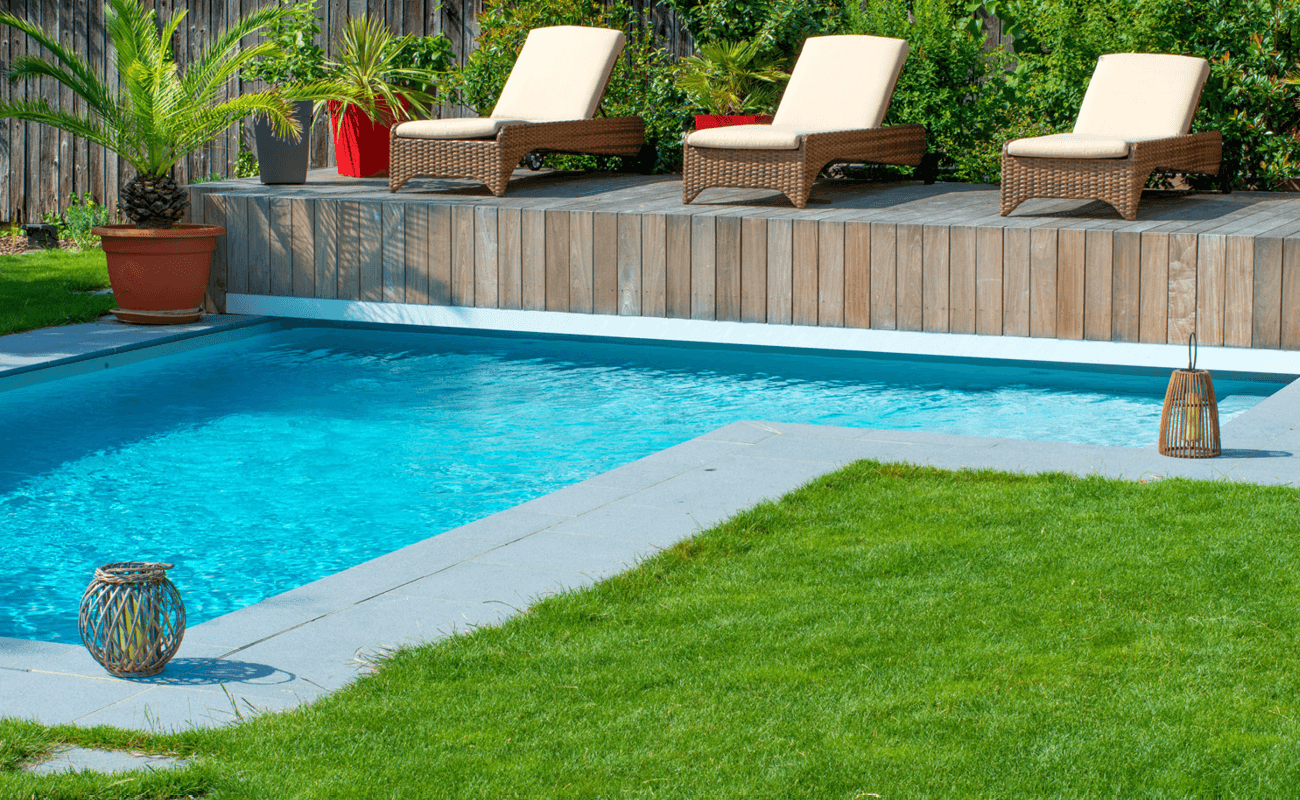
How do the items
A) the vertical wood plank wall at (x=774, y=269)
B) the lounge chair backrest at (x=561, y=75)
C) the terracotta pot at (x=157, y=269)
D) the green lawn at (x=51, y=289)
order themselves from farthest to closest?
the lounge chair backrest at (x=561, y=75) → the green lawn at (x=51, y=289) → the terracotta pot at (x=157, y=269) → the vertical wood plank wall at (x=774, y=269)

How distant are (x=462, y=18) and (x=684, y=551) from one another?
8.32m

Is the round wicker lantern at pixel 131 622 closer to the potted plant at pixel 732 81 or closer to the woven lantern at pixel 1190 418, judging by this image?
the woven lantern at pixel 1190 418

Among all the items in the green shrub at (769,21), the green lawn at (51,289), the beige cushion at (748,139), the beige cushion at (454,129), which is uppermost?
the green shrub at (769,21)

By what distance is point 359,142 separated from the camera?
10.9 m

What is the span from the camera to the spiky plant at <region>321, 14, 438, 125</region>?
10.6 meters

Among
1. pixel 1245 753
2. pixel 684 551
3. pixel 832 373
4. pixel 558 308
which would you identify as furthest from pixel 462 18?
pixel 1245 753

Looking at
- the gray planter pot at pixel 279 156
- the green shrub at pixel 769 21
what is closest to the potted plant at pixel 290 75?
the gray planter pot at pixel 279 156

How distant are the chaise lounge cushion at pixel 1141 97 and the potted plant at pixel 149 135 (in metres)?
4.40

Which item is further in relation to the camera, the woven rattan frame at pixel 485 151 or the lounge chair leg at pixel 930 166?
the lounge chair leg at pixel 930 166

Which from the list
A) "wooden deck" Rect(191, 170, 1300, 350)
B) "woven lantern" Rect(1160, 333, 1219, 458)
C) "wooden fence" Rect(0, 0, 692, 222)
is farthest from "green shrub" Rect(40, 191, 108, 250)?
"woven lantern" Rect(1160, 333, 1219, 458)

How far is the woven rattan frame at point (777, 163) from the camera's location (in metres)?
8.61

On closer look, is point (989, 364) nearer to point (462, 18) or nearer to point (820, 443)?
point (820, 443)

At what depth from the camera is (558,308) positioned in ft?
28.7

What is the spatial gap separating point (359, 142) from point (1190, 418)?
6847mm
